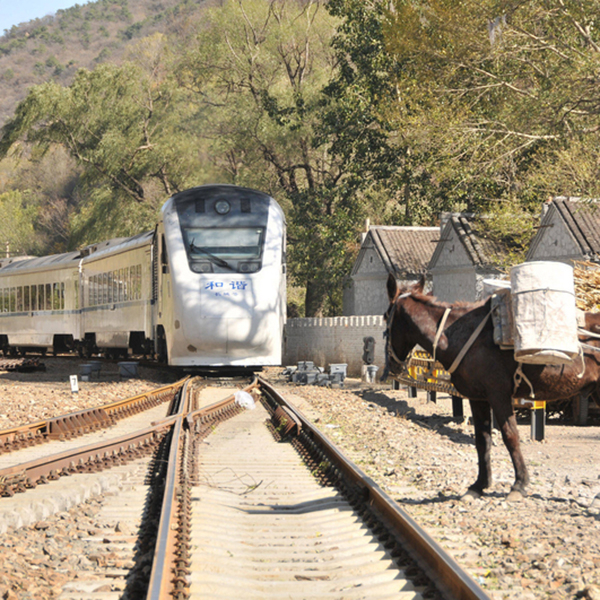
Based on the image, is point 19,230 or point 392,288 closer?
point 392,288

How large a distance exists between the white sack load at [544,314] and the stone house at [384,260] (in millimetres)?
31569

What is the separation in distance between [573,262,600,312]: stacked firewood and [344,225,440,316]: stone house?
2380 centimetres

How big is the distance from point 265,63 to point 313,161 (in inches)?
207

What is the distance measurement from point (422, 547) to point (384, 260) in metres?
34.2

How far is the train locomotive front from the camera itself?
707 inches

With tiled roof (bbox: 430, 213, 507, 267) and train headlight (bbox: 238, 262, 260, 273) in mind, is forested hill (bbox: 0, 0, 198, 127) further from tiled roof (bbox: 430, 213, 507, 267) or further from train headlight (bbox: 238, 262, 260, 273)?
train headlight (bbox: 238, 262, 260, 273)

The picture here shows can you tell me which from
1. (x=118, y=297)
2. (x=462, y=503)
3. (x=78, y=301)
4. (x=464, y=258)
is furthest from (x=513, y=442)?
(x=464, y=258)

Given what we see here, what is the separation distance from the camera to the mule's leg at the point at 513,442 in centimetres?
654

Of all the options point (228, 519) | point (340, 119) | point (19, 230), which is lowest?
point (228, 519)

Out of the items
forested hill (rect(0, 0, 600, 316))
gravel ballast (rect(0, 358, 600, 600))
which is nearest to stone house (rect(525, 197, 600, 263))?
forested hill (rect(0, 0, 600, 316))

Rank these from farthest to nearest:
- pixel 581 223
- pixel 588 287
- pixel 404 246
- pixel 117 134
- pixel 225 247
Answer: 1. pixel 117 134
2. pixel 404 246
3. pixel 581 223
4. pixel 225 247
5. pixel 588 287

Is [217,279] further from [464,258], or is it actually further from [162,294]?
[464,258]

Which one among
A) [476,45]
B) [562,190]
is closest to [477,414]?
[476,45]

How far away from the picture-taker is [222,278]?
18.1m
